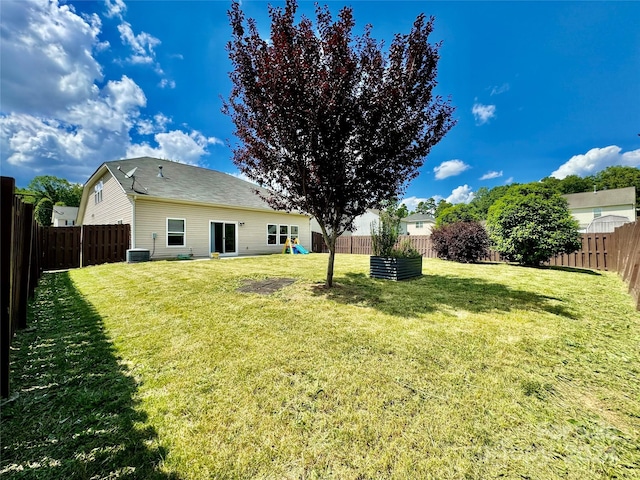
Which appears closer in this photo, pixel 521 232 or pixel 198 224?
pixel 521 232

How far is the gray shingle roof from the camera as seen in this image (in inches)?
481

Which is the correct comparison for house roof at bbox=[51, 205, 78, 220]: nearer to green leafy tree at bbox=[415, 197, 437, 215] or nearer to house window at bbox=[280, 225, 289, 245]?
house window at bbox=[280, 225, 289, 245]

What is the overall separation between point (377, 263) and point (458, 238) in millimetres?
6995

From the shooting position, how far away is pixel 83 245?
1010 cm

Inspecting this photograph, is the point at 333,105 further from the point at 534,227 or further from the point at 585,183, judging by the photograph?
the point at 585,183

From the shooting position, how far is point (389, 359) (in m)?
2.66

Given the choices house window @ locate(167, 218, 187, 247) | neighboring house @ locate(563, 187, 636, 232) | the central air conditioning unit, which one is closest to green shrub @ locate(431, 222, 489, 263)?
house window @ locate(167, 218, 187, 247)

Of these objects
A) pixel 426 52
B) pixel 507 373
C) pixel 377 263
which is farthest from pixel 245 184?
pixel 507 373

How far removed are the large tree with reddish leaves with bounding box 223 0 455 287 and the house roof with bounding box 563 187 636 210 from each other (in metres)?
34.1

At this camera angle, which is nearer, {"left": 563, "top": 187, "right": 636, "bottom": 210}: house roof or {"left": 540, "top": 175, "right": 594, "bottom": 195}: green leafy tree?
{"left": 563, "top": 187, "right": 636, "bottom": 210}: house roof

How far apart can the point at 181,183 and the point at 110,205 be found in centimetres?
384

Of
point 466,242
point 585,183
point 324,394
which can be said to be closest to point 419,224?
point 466,242

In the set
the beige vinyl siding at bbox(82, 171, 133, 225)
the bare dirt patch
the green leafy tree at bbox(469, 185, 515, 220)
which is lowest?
the bare dirt patch

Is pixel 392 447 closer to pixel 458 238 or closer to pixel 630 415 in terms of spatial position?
pixel 630 415
